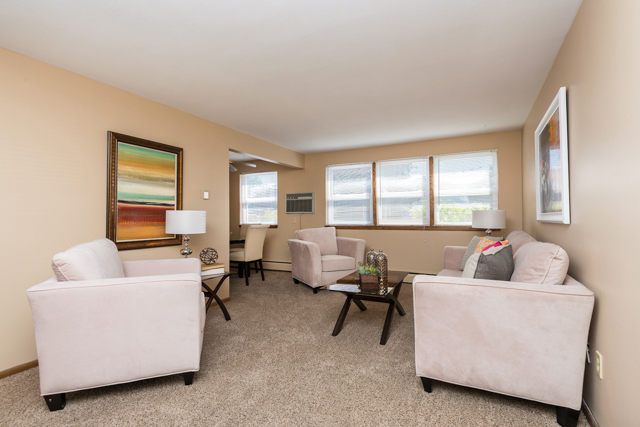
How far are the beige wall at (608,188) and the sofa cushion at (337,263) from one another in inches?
117

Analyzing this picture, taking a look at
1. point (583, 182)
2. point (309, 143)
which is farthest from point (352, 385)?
point (309, 143)

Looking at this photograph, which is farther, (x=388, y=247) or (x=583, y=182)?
(x=388, y=247)

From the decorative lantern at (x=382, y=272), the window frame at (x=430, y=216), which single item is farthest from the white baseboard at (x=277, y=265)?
the decorative lantern at (x=382, y=272)

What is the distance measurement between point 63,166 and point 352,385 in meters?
2.74

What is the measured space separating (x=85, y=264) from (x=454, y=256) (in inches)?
138

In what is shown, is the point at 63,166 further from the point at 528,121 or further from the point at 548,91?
the point at 528,121

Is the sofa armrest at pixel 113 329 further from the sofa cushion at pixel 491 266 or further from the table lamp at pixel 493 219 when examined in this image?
the table lamp at pixel 493 219

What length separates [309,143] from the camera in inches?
209

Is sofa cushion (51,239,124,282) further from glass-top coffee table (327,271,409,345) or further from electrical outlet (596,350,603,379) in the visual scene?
electrical outlet (596,350,603,379)

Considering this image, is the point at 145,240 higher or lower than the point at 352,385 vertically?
higher

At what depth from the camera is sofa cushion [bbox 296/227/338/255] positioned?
5.11 metres

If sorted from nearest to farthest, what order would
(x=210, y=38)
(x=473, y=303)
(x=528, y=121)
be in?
(x=473, y=303), (x=210, y=38), (x=528, y=121)

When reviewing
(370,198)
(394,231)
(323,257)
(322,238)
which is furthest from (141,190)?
(394,231)

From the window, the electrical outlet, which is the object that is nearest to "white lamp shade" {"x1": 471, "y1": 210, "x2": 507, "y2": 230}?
the electrical outlet
